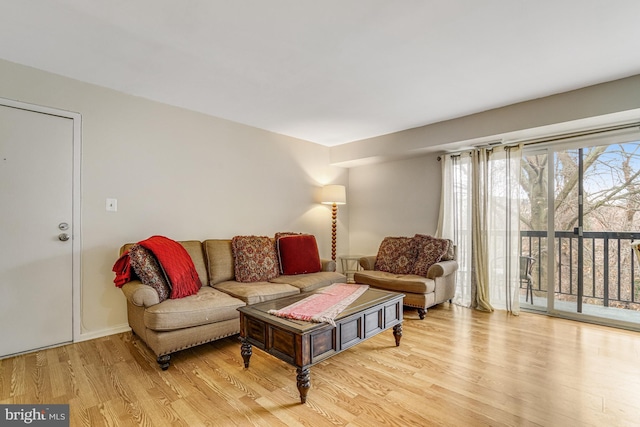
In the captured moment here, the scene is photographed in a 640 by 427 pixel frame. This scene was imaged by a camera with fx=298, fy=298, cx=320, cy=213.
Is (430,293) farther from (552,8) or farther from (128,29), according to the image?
(128,29)

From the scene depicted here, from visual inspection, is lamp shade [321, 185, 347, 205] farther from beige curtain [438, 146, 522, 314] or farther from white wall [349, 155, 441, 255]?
beige curtain [438, 146, 522, 314]

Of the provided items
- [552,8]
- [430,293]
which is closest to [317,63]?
[552,8]

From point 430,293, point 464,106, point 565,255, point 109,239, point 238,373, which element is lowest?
point 238,373

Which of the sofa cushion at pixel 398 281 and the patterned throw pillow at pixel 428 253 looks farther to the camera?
the patterned throw pillow at pixel 428 253

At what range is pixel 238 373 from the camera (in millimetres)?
2121

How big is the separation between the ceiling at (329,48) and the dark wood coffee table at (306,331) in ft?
6.21

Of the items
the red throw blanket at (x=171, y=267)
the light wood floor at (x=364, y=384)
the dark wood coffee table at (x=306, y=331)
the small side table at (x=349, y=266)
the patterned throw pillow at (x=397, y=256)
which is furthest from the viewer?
the small side table at (x=349, y=266)

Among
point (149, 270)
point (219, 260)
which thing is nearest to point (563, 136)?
point (219, 260)

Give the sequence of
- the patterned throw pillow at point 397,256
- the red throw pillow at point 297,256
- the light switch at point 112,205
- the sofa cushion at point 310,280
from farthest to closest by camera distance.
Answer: the patterned throw pillow at point 397,256, the red throw pillow at point 297,256, the sofa cushion at point 310,280, the light switch at point 112,205

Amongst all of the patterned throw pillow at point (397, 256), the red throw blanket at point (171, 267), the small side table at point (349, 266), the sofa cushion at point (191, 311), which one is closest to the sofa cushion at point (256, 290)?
the sofa cushion at point (191, 311)

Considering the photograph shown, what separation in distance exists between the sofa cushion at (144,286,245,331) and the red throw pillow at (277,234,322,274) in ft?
3.37

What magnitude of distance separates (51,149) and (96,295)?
4.44 feet

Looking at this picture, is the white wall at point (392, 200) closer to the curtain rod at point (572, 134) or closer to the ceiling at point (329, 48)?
the curtain rod at point (572, 134)

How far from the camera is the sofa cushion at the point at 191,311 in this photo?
2135 mm
